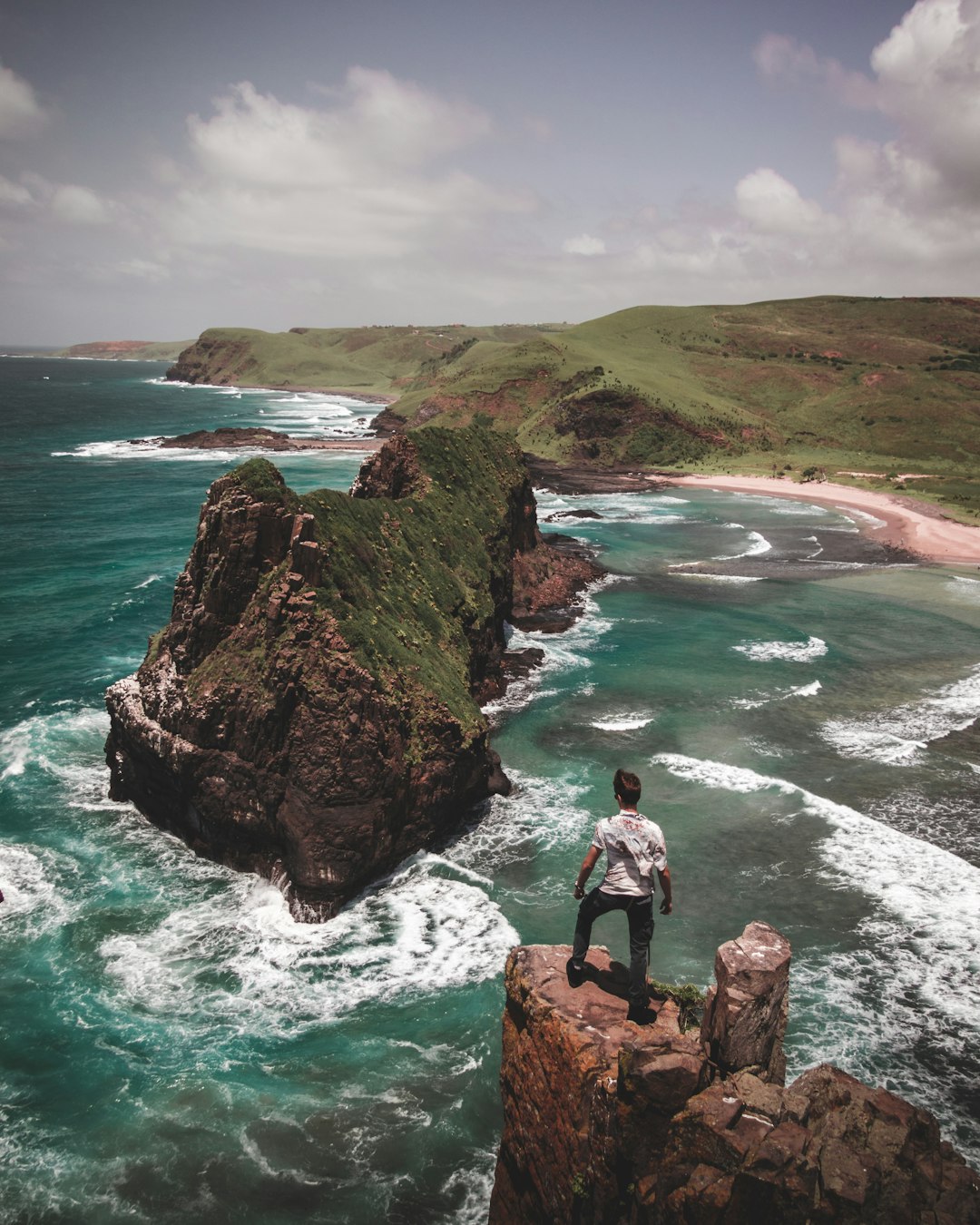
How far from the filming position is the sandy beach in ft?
204

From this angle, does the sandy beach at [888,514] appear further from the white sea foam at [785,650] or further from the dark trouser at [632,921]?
the dark trouser at [632,921]

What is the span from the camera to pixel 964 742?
2822 centimetres

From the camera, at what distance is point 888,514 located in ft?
252

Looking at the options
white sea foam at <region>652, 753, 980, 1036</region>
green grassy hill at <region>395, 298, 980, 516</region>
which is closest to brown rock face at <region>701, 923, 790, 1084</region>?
white sea foam at <region>652, 753, 980, 1036</region>

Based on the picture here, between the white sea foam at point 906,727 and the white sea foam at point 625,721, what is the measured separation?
21.0ft

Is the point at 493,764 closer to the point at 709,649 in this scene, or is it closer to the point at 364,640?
the point at 364,640

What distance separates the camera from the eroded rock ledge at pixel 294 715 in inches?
783

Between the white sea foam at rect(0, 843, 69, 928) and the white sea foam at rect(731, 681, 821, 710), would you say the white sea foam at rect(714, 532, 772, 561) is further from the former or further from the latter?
the white sea foam at rect(0, 843, 69, 928)

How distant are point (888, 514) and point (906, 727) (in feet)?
179

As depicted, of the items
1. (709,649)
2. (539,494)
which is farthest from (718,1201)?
(539,494)

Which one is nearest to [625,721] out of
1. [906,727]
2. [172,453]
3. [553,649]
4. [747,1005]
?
[553,649]

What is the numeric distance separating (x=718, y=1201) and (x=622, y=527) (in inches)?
2593

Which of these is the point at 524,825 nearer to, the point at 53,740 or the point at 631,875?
the point at 631,875

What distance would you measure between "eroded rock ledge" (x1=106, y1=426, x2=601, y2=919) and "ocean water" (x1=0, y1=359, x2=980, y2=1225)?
1071 millimetres
